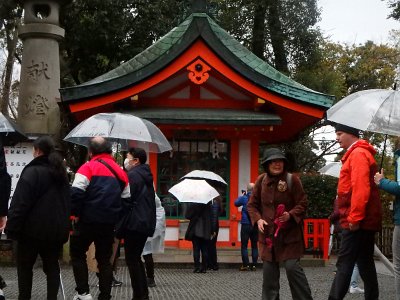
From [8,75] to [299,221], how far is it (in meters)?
25.9

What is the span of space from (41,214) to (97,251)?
94 cm

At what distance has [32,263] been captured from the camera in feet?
21.1

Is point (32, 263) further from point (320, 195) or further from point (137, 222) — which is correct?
point (320, 195)

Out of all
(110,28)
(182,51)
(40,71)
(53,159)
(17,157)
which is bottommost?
(53,159)

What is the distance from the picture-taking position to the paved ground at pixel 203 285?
29.6ft

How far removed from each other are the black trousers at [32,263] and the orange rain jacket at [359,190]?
286 cm

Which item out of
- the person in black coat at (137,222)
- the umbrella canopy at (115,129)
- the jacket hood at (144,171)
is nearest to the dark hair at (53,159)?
the person in black coat at (137,222)

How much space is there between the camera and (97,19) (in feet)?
73.1

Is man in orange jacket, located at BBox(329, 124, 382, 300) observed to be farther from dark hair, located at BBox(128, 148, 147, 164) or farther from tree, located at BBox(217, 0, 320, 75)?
tree, located at BBox(217, 0, 320, 75)

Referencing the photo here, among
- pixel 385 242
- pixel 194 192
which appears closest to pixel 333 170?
pixel 194 192

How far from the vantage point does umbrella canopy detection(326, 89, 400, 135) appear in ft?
21.8

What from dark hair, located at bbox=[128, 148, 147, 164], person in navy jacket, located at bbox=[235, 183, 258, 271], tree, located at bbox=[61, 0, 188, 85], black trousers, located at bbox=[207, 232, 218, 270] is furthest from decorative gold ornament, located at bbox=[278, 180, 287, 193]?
tree, located at bbox=[61, 0, 188, 85]

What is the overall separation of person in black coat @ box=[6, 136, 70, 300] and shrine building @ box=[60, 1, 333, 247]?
7500 millimetres

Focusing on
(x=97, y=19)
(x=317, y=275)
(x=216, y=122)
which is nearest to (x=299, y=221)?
(x=317, y=275)
